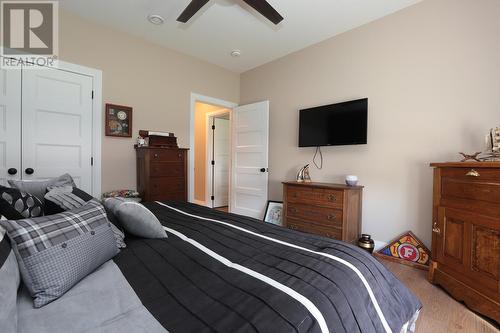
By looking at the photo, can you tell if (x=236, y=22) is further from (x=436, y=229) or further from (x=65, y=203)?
(x=436, y=229)

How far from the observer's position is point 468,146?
7.26 ft

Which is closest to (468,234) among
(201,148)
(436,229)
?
(436,229)

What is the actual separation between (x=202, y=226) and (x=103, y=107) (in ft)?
7.99

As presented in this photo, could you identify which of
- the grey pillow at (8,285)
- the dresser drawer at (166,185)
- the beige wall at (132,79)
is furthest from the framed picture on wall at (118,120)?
the grey pillow at (8,285)

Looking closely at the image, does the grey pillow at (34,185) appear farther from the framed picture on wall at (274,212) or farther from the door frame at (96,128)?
the framed picture on wall at (274,212)

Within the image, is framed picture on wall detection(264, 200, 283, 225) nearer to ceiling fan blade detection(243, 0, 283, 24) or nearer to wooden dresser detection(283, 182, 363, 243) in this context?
wooden dresser detection(283, 182, 363, 243)

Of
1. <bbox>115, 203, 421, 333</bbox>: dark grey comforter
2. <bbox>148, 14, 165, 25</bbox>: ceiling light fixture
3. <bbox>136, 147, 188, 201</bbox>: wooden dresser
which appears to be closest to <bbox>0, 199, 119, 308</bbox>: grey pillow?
<bbox>115, 203, 421, 333</bbox>: dark grey comforter

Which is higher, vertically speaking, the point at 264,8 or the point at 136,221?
the point at 264,8

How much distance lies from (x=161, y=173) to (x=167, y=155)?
0.25 meters

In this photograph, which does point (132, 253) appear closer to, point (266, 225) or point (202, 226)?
point (202, 226)

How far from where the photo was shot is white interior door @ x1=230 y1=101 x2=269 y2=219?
3.87 metres

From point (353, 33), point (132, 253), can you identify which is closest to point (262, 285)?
point (132, 253)

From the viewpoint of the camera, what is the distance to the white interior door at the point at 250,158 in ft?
12.7

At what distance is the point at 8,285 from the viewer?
65cm
